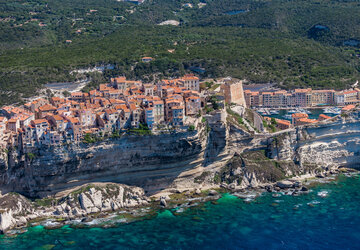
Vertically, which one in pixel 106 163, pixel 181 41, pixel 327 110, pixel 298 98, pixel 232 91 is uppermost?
pixel 181 41

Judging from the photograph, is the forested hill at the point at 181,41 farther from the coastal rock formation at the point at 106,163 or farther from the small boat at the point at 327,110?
Result: the coastal rock formation at the point at 106,163

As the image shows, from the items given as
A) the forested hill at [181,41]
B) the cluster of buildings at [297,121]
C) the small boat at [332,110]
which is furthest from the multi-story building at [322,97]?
the cluster of buildings at [297,121]

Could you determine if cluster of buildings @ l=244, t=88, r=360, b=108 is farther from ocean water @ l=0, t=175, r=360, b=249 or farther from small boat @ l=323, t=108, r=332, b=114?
ocean water @ l=0, t=175, r=360, b=249

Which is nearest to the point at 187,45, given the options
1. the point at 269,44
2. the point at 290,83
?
the point at 269,44

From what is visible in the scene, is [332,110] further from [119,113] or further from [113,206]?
[113,206]

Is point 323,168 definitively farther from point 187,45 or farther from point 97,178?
point 187,45

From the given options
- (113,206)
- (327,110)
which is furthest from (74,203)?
(327,110)

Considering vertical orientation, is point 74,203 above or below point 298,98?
below

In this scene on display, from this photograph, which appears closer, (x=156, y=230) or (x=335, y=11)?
(x=156, y=230)
